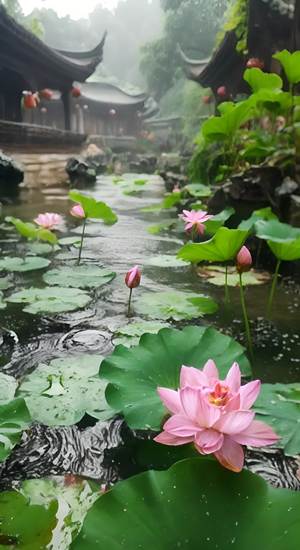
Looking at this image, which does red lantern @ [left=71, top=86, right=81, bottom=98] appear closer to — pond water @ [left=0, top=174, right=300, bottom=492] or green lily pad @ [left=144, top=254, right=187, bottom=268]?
pond water @ [left=0, top=174, right=300, bottom=492]

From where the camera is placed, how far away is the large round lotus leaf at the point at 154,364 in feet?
3.21

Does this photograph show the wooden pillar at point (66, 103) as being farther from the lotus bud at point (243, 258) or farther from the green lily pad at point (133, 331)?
the lotus bud at point (243, 258)

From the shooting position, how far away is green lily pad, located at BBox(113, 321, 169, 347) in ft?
5.33

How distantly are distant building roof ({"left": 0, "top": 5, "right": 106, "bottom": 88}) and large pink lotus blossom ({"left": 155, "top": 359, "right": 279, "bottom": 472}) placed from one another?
12.6 metres

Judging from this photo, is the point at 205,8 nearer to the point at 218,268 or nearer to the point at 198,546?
the point at 218,268

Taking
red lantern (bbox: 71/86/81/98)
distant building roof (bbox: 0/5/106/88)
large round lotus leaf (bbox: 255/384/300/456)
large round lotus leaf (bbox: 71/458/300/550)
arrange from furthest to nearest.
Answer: red lantern (bbox: 71/86/81/98) → distant building roof (bbox: 0/5/106/88) → large round lotus leaf (bbox: 255/384/300/456) → large round lotus leaf (bbox: 71/458/300/550)

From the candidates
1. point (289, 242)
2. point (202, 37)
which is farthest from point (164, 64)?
point (289, 242)

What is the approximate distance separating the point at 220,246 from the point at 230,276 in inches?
45.8

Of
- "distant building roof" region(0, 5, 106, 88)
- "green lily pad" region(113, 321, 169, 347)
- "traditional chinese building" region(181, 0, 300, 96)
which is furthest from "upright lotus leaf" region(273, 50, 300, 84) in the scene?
"distant building roof" region(0, 5, 106, 88)

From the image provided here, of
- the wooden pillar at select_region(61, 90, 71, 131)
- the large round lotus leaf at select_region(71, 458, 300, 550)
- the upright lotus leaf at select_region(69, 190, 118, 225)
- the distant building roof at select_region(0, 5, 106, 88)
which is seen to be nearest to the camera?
the large round lotus leaf at select_region(71, 458, 300, 550)

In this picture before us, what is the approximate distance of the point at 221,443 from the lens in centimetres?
66

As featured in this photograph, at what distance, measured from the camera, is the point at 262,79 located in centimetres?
416

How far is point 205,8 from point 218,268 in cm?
3305

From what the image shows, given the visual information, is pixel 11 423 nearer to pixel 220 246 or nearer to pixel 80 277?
pixel 220 246
